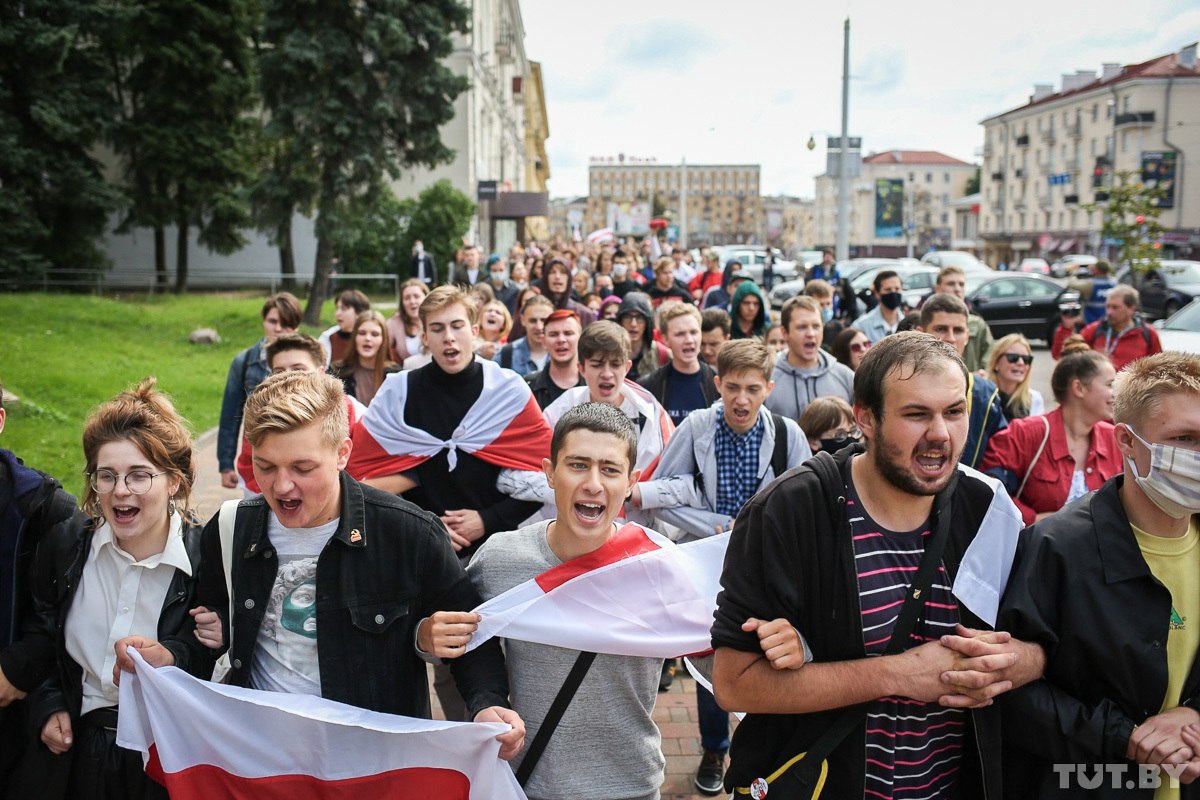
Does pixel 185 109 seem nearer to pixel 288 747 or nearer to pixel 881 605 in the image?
pixel 288 747

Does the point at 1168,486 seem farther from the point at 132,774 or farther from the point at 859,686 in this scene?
the point at 132,774

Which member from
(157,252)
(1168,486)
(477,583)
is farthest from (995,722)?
(157,252)

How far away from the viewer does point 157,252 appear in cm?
3559

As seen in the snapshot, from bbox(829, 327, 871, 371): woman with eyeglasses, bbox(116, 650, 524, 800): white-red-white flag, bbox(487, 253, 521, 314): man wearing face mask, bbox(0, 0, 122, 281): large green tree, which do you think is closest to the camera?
bbox(116, 650, 524, 800): white-red-white flag

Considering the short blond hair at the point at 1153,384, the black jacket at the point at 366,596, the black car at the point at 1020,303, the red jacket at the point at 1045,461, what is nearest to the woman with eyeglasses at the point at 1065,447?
the red jacket at the point at 1045,461

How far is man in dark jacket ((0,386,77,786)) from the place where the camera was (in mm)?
3230

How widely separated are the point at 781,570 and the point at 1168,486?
1.06 metres

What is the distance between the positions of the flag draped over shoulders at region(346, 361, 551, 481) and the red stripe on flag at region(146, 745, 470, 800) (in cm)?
200

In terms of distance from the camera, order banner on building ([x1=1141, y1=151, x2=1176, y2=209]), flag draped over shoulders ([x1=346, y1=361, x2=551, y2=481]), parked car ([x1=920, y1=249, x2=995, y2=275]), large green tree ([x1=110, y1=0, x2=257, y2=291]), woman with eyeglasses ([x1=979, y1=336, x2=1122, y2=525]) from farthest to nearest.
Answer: banner on building ([x1=1141, y1=151, x2=1176, y2=209]) → parked car ([x1=920, y1=249, x2=995, y2=275]) → large green tree ([x1=110, y1=0, x2=257, y2=291]) → flag draped over shoulders ([x1=346, y1=361, x2=551, y2=481]) → woman with eyeglasses ([x1=979, y1=336, x2=1122, y2=525])

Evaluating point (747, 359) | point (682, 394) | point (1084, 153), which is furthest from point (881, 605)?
point (1084, 153)

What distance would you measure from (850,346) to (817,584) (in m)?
5.23

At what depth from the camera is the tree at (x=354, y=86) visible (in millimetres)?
23609

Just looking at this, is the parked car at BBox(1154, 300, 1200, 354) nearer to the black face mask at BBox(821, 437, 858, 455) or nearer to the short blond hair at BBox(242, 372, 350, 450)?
the black face mask at BBox(821, 437, 858, 455)

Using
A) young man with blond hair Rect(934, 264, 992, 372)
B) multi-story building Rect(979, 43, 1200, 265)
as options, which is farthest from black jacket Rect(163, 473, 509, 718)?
multi-story building Rect(979, 43, 1200, 265)
